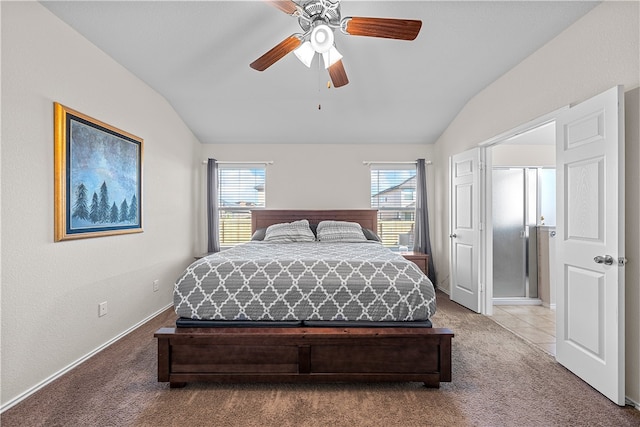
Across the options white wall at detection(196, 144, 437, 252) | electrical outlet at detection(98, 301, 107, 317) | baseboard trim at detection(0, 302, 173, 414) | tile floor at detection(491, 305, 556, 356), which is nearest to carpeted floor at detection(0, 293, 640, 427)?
baseboard trim at detection(0, 302, 173, 414)

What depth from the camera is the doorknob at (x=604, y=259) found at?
1.91m

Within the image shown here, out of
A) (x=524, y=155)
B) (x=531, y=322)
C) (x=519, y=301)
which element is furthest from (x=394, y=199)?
(x=531, y=322)

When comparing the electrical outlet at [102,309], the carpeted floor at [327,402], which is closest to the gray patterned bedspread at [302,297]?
the carpeted floor at [327,402]

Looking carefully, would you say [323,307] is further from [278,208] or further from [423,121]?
[423,121]

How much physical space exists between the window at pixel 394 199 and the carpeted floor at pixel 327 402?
2.73 metres

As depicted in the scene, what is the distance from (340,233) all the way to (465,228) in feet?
4.97

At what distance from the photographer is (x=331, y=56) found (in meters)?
2.14

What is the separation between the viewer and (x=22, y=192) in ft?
6.39

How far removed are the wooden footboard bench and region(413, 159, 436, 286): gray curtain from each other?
2.74 meters

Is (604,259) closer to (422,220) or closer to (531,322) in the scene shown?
(531,322)

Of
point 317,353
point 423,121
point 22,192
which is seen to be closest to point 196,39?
point 22,192

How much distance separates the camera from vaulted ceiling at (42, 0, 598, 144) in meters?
2.34

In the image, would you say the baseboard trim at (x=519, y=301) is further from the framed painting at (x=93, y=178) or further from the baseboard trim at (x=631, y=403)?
the framed painting at (x=93, y=178)

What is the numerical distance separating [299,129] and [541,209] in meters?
3.38
